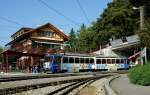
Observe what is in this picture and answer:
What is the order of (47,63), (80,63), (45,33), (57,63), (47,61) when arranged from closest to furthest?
(57,63) → (47,63) → (47,61) → (80,63) → (45,33)

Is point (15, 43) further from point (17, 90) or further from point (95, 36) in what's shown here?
point (17, 90)

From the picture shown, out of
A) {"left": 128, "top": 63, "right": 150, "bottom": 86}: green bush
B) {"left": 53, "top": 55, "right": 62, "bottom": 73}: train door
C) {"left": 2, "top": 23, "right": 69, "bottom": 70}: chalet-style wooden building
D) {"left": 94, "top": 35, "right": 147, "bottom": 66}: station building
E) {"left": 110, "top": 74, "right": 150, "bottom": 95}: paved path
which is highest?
{"left": 2, "top": 23, "right": 69, "bottom": 70}: chalet-style wooden building

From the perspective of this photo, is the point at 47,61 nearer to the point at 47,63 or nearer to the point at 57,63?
the point at 47,63

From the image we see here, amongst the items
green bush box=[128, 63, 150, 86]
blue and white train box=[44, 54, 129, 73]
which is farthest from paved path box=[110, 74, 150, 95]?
blue and white train box=[44, 54, 129, 73]

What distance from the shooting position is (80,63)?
59594 millimetres

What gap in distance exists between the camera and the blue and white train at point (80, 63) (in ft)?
184

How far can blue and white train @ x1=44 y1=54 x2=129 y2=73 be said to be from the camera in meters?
56.1

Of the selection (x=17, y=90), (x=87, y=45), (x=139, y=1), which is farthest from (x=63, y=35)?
(x=17, y=90)

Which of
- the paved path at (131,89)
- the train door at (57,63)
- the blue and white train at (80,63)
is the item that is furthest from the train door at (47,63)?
the paved path at (131,89)

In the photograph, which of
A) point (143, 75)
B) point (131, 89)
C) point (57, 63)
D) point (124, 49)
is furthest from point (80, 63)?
point (131, 89)

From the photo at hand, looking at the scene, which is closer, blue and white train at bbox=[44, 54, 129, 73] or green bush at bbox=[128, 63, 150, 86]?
green bush at bbox=[128, 63, 150, 86]

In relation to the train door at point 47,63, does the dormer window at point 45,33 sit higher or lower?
higher

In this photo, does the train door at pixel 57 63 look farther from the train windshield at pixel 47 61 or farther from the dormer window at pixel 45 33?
the dormer window at pixel 45 33

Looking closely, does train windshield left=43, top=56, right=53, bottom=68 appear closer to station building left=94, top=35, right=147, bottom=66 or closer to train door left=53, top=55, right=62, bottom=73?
train door left=53, top=55, right=62, bottom=73
